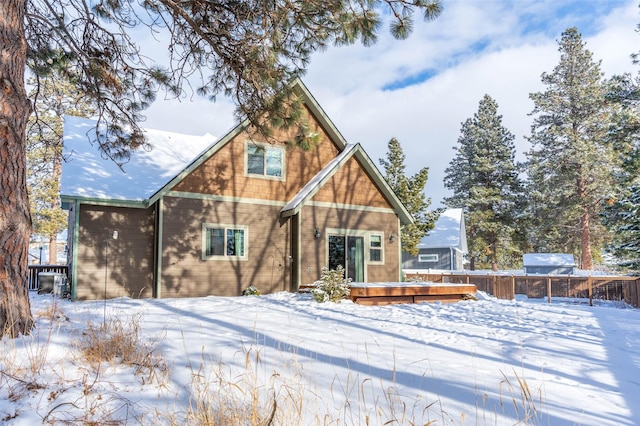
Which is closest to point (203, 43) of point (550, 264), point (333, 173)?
point (333, 173)

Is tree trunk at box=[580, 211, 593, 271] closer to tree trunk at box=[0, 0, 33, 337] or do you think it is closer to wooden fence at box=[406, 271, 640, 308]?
wooden fence at box=[406, 271, 640, 308]

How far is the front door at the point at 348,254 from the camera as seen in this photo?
1396 centimetres

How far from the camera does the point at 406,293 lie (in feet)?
37.7

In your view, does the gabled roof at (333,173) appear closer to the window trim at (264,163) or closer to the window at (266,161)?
the window trim at (264,163)

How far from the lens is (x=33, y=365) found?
12.3 ft

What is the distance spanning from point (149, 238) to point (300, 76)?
277 inches

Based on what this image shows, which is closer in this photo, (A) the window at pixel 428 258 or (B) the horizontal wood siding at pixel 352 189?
(B) the horizontal wood siding at pixel 352 189

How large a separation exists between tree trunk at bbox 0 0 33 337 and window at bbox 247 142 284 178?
8.49m

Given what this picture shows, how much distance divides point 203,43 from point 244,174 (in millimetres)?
5722

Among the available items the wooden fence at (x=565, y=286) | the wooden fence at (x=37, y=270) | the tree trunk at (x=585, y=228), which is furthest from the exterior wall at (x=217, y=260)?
the tree trunk at (x=585, y=228)

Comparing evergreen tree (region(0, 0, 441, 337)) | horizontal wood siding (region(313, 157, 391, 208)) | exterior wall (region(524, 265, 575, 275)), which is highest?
evergreen tree (region(0, 0, 441, 337))

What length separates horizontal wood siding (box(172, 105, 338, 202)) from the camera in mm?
12688

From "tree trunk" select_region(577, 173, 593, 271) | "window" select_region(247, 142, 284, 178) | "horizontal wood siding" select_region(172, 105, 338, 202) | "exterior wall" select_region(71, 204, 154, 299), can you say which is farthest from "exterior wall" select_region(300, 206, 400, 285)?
"tree trunk" select_region(577, 173, 593, 271)

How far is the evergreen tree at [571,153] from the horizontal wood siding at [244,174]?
74.6 ft
